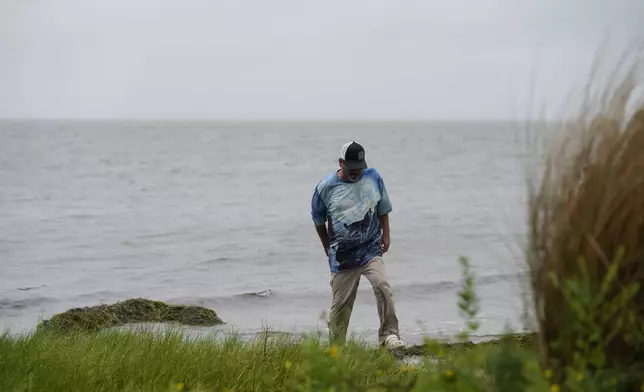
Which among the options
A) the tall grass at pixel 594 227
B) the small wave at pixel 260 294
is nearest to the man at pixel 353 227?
the tall grass at pixel 594 227

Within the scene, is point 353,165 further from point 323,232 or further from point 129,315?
point 129,315

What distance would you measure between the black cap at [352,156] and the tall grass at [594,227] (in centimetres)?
497

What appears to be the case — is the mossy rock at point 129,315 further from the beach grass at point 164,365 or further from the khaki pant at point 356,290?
the beach grass at point 164,365

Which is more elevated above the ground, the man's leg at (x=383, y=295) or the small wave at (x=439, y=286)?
the man's leg at (x=383, y=295)

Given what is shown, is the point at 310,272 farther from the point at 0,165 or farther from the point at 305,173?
the point at 0,165

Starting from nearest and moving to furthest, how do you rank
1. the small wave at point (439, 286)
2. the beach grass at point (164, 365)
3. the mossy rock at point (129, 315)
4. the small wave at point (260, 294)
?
the beach grass at point (164, 365) → the mossy rock at point (129, 315) → the small wave at point (439, 286) → the small wave at point (260, 294)

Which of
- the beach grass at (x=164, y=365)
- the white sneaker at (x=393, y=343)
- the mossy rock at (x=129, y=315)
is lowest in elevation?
the mossy rock at (x=129, y=315)

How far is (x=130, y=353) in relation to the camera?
596 cm

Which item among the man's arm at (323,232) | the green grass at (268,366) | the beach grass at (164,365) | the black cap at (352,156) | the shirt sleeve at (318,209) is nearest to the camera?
the green grass at (268,366)

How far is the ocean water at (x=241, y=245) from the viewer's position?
14516mm

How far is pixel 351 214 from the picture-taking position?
8.66 m

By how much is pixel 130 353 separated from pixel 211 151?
278ft

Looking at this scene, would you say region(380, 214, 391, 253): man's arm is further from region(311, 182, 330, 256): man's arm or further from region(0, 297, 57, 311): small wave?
region(0, 297, 57, 311): small wave

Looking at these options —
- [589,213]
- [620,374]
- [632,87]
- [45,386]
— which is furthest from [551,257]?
[45,386]
